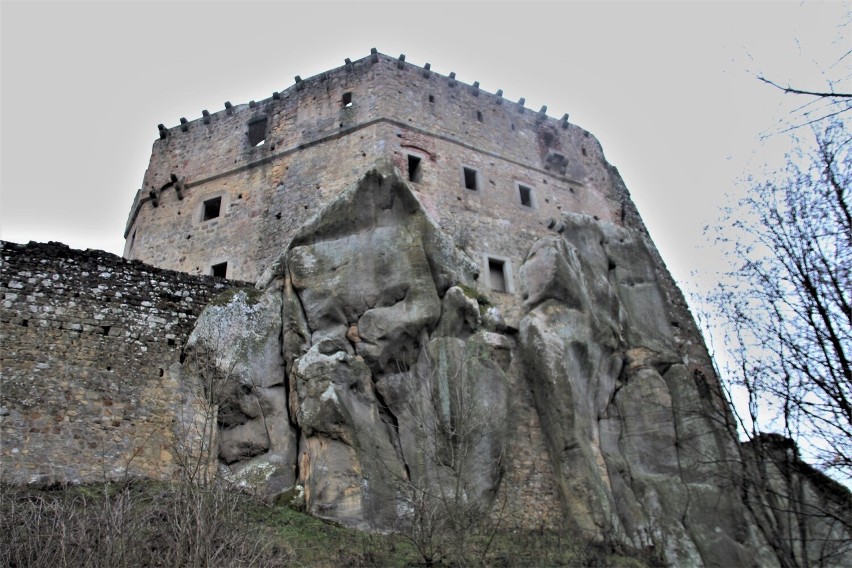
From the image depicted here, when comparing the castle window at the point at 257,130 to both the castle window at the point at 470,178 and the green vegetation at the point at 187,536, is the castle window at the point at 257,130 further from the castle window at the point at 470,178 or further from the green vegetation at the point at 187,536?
the green vegetation at the point at 187,536

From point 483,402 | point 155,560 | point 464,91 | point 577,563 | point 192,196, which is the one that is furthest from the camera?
point 464,91

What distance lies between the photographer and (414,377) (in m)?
14.9

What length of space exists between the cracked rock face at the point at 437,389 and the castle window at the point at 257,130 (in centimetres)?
660

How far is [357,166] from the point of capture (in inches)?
800

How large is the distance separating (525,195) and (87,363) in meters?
12.9

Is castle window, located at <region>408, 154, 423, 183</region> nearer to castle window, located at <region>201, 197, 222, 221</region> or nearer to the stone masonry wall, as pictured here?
castle window, located at <region>201, 197, 222, 221</region>

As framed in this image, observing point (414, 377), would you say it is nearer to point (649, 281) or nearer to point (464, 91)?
point (649, 281)

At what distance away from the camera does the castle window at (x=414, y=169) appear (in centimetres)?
2037

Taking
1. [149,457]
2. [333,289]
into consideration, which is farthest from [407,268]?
Answer: [149,457]

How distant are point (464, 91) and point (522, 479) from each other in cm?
1263

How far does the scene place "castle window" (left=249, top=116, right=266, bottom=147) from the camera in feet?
74.7

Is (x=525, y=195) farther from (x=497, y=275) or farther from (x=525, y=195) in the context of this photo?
(x=497, y=275)

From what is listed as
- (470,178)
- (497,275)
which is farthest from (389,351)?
(470,178)

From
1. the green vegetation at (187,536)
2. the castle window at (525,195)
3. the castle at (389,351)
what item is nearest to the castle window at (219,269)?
the castle at (389,351)
